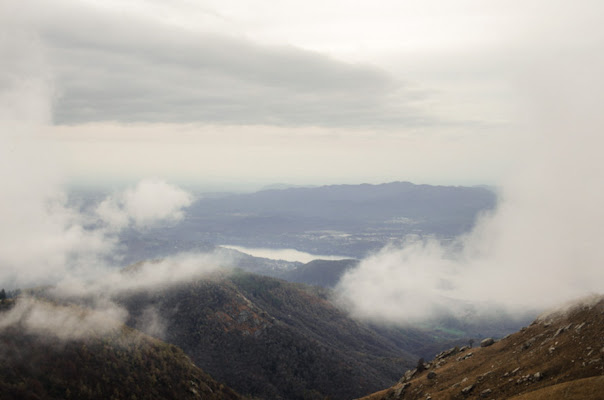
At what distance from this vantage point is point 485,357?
9581 cm

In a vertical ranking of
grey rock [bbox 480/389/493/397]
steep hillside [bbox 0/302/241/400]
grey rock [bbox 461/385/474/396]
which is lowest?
steep hillside [bbox 0/302/241/400]

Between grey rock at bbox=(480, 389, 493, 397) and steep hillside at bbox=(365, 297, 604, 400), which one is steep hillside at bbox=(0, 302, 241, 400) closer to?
steep hillside at bbox=(365, 297, 604, 400)

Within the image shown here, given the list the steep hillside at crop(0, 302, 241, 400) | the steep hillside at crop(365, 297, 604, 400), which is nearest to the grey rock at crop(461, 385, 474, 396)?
the steep hillside at crop(365, 297, 604, 400)

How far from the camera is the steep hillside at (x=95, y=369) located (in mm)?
113312

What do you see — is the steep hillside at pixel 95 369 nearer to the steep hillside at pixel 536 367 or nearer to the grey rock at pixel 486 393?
the steep hillside at pixel 536 367

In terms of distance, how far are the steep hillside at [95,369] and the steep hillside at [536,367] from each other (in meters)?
85.7

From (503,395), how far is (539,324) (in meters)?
42.5

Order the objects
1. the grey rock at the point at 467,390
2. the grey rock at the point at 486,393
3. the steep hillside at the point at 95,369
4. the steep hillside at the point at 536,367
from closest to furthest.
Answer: the steep hillside at the point at 536,367 < the grey rock at the point at 486,393 < the grey rock at the point at 467,390 < the steep hillside at the point at 95,369

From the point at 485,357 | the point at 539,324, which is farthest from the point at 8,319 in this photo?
the point at 539,324

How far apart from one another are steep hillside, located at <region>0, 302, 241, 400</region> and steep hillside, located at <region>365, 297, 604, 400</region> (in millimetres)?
85702

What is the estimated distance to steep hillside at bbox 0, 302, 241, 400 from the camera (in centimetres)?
11331

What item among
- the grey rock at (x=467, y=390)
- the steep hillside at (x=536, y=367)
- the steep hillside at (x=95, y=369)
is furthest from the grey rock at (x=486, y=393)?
the steep hillside at (x=95, y=369)

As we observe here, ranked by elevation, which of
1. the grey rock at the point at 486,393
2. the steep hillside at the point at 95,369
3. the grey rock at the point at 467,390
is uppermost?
the grey rock at the point at 486,393

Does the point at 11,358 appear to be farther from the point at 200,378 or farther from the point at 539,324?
the point at 539,324
